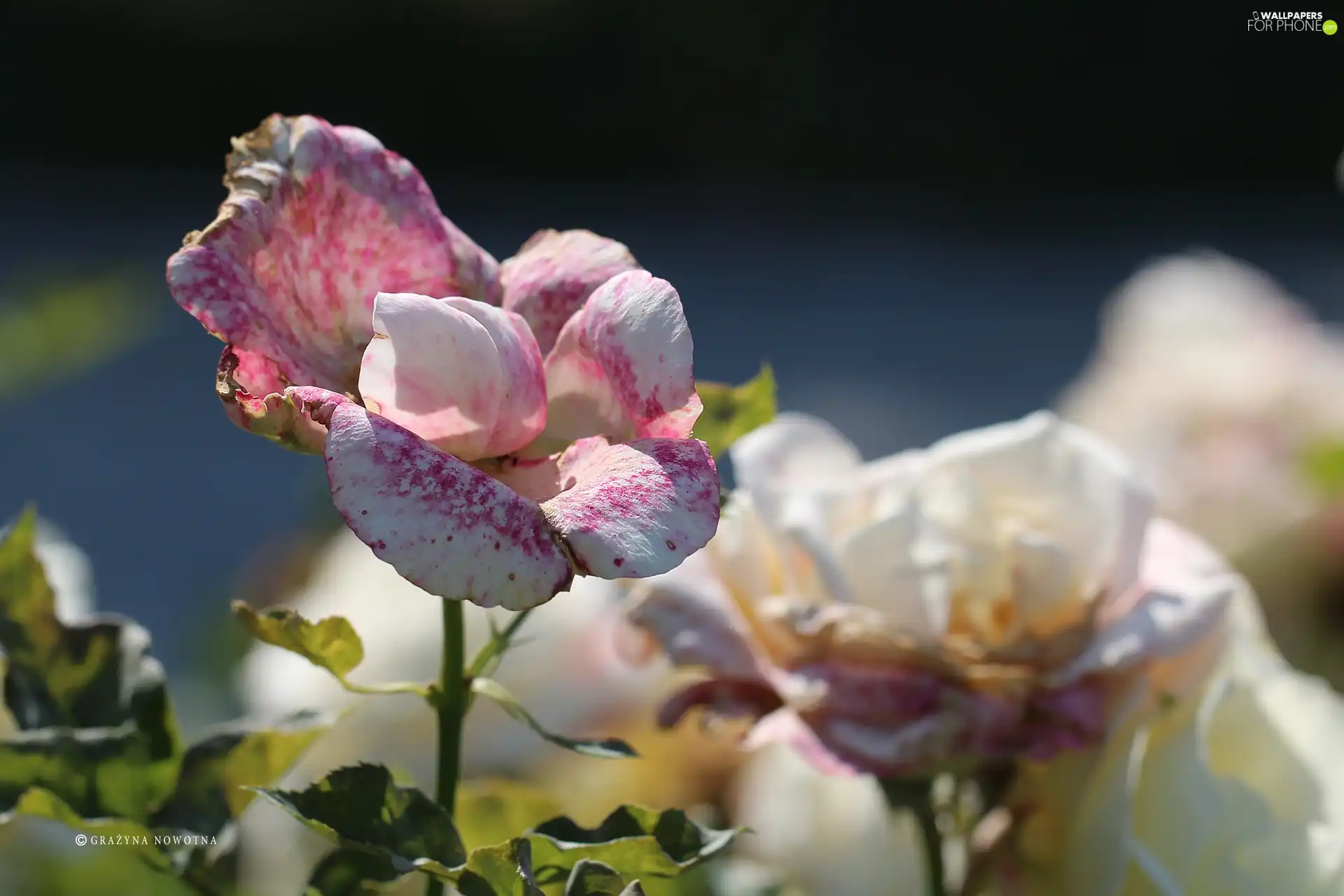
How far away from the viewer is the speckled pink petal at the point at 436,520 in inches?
6.4

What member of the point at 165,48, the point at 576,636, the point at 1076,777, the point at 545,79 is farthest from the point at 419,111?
the point at 1076,777

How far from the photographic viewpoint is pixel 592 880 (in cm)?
20

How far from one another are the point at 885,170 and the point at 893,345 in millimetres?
649

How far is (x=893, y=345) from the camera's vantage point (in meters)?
2.31

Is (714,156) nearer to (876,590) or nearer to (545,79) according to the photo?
(545,79)

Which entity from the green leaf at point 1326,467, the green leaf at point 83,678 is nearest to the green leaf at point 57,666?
the green leaf at point 83,678

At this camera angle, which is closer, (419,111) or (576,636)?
(576,636)

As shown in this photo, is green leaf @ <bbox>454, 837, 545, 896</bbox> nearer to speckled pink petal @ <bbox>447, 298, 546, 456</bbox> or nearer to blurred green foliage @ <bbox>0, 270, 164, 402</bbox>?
speckled pink petal @ <bbox>447, 298, 546, 456</bbox>

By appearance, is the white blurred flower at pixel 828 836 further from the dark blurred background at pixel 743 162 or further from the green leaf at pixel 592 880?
the dark blurred background at pixel 743 162

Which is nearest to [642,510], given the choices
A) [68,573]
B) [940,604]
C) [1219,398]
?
[940,604]

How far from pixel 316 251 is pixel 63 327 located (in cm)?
29

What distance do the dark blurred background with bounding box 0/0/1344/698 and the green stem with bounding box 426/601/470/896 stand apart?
1783mm

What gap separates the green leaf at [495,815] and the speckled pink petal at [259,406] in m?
0.12

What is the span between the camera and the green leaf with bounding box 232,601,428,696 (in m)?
0.20
